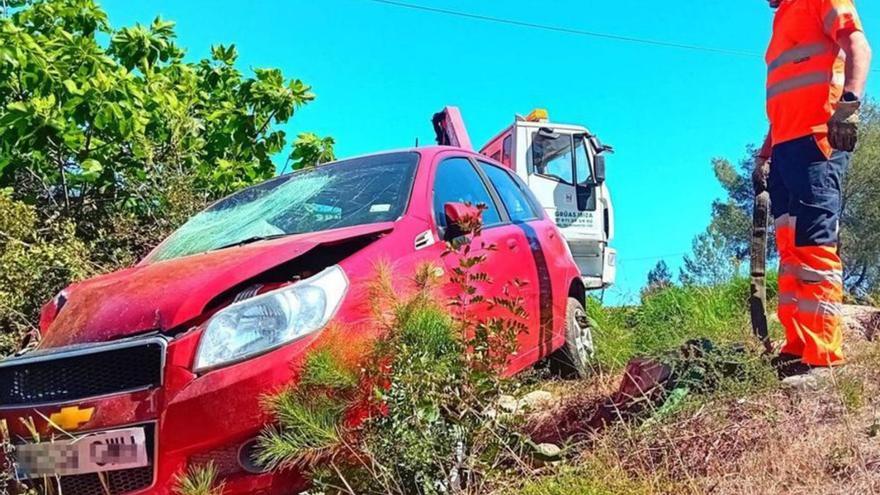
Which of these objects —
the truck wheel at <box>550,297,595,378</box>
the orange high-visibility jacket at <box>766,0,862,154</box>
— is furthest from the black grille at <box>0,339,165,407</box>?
the orange high-visibility jacket at <box>766,0,862,154</box>

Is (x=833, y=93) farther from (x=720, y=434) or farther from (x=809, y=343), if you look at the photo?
(x=720, y=434)

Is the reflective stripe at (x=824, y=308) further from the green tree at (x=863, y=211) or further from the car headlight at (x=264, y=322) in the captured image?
the green tree at (x=863, y=211)

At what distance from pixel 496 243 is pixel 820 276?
1482 mm

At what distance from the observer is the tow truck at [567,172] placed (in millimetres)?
10820

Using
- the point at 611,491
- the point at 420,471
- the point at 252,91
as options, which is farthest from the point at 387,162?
the point at 252,91

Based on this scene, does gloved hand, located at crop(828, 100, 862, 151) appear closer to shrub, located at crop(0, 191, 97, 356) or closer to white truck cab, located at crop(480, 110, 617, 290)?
shrub, located at crop(0, 191, 97, 356)

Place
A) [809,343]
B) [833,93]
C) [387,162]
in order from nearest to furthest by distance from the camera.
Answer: [809,343]
[833,93]
[387,162]

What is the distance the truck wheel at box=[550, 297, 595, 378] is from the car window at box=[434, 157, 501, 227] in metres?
0.92

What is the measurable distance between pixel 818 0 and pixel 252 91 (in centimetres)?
Result: 552

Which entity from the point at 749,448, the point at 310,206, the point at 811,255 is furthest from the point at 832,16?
the point at 310,206

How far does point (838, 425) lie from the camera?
243cm

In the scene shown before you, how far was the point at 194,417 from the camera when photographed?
2.18 meters

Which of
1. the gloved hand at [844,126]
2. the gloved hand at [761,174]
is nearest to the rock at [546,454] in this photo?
the gloved hand at [844,126]

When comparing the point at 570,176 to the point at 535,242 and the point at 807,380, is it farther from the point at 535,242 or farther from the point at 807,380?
the point at 807,380
